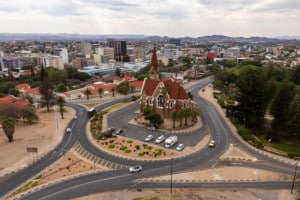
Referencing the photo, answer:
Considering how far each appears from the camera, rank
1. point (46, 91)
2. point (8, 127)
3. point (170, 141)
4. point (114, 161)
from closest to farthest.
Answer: point (114, 161) → point (170, 141) → point (8, 127) → point (46, 91)

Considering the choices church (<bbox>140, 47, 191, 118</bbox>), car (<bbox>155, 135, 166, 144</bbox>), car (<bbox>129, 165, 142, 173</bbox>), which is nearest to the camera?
car (<bbox>129, 165, 142, 173</bbox>)

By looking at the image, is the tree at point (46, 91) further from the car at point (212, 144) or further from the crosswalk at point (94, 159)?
the car at point (212, 144)

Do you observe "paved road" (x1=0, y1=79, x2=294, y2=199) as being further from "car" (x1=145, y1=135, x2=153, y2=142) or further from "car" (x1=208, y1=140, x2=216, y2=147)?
"car" (x1=145, y1=135, x2=153, y2=142)

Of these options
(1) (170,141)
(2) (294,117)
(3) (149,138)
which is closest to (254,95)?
(2) (294,117)

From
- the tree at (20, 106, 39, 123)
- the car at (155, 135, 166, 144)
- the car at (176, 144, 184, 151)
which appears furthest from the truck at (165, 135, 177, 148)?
the tree at (20, 106, 39, 123)

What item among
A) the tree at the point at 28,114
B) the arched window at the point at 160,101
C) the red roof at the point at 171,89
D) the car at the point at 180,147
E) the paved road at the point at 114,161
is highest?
the red roof at the point at 171,89

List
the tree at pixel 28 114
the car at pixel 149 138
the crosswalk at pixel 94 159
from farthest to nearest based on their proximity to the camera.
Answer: the tree at pixel 28 114
the car at pixel 149 138
the crosswalk at pixel 94 159

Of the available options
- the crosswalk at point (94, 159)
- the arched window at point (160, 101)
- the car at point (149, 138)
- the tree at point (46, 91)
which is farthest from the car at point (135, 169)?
the tree at point (46, 91)

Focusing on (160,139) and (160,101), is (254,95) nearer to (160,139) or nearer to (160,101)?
(160,101)
